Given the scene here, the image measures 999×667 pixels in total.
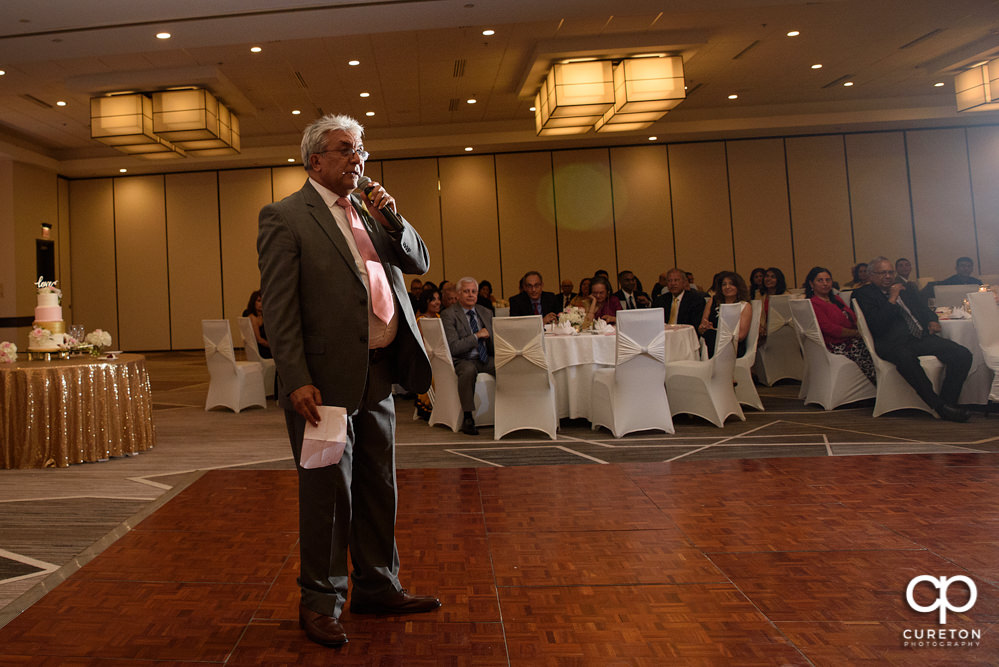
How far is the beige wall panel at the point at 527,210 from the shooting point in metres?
13.8

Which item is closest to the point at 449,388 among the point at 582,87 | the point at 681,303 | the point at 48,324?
the point at 681,303

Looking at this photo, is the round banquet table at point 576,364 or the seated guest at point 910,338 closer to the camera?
the seated guest at point 910,338

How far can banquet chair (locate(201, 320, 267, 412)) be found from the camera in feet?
22.9

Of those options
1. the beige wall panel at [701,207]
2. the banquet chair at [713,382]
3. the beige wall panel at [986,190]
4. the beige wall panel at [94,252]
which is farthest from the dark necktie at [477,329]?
the beige wall panel at [986,190]

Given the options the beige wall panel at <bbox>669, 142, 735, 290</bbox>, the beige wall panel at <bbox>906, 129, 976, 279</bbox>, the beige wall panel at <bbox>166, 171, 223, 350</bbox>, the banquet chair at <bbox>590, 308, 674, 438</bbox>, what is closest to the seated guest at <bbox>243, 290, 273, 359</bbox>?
the banquet chair at <bbox>590, 308, 674, 438</bbox>

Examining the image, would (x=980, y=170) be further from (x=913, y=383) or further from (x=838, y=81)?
(x=913, y=383)

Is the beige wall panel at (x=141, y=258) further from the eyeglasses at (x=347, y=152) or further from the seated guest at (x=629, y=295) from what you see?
the eyeglasses at (x=347, y=152)

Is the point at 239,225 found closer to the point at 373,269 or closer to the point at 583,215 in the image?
the point at 583,215

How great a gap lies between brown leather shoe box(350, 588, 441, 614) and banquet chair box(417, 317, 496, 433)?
11.2 feet

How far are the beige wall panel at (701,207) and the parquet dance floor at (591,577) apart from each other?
1018cm

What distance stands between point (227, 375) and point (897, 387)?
634cm

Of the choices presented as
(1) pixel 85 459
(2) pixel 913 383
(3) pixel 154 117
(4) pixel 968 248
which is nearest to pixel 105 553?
(1) pixel 85 459

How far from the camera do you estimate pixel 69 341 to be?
5.19 metres

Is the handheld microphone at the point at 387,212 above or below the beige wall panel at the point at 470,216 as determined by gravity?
below
